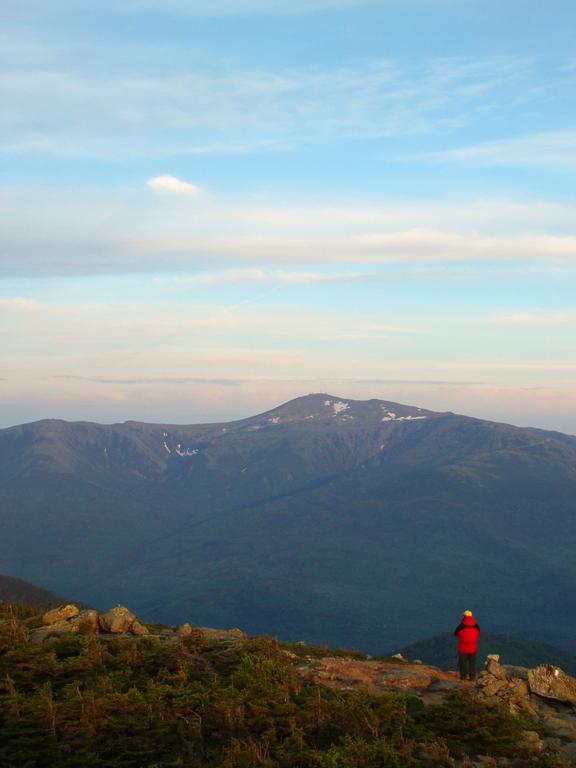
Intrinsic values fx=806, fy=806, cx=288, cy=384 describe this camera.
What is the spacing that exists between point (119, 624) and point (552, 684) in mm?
16300

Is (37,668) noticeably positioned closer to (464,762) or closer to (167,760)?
(167,760)

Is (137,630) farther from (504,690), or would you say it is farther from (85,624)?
(504,690)

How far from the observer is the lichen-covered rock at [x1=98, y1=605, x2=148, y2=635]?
104 ft

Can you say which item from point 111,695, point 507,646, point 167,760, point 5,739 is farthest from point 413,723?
point 507,646

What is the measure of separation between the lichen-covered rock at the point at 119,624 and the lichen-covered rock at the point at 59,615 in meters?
1.42

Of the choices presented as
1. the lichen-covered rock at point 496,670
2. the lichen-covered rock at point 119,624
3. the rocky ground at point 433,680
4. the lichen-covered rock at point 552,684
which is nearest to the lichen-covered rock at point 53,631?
the rocky ground at point 433,680

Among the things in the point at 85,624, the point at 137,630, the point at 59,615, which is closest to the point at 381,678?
the point at 137,630

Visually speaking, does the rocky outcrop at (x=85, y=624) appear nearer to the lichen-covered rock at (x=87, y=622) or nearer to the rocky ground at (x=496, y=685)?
the lichen-covered rock at (x=87, y=622)

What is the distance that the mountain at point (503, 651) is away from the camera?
126338mm

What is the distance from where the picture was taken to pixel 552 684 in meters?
27.9

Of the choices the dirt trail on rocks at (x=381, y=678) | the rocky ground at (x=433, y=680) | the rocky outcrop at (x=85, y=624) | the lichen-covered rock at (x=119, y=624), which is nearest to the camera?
the rocky ground at (x=433, y=680)

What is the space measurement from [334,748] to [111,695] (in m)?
6.84

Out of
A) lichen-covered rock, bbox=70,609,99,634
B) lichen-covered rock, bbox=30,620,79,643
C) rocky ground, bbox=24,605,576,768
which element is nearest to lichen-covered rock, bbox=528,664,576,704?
rocky ground, bbox=24,605,576,768

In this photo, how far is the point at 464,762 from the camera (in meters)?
21.4
